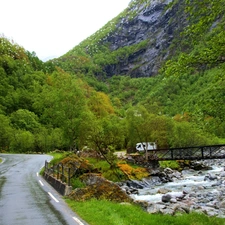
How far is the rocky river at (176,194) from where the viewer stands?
16516 mm

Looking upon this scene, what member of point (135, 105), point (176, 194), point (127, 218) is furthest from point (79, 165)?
point (135, 105)

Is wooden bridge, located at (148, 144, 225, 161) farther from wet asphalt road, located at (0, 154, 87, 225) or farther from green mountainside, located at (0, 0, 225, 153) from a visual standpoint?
wet asphalt road, located at (0, 154, 87, 225)

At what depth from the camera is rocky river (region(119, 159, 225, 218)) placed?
54.2ft

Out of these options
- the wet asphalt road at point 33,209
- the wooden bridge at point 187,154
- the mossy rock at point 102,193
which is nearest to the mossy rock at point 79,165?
the wet asphalt road at point 33,209

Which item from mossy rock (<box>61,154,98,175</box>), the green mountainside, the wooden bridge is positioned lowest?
mossy rock (<box>61,154,98,175</box>)

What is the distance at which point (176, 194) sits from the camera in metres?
26.6

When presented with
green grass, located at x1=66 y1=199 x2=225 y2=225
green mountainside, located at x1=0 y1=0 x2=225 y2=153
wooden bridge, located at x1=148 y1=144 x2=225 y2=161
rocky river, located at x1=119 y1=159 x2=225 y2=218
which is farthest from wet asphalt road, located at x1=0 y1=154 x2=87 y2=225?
wooden bridge, located at x1=148 y1=144 x2=225 y2=161

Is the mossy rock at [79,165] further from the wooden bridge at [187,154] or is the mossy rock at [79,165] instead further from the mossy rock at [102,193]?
the wooden bridge at [187,154]

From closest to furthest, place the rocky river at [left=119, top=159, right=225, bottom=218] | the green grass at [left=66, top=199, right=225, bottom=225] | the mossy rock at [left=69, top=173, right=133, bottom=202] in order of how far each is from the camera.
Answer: the green grass at [left=66, top=199, right=225, bottom=225] → the mossy rock at [left=69, top=173, right=133, bottom=202] → the rocky river at [left=119, top=159, right=225, bottom=218]

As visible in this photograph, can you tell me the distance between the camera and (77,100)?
38.5 metres

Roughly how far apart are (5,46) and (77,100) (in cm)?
12114

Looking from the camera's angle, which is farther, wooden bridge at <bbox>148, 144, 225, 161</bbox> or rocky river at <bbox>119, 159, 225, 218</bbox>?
wooden bridge at <bbox>148, 144, 225, 161</bbox>

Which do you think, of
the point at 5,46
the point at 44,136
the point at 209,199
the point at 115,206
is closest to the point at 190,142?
the point at 44,136

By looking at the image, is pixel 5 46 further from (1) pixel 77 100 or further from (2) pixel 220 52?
(2) pixel 220 52
